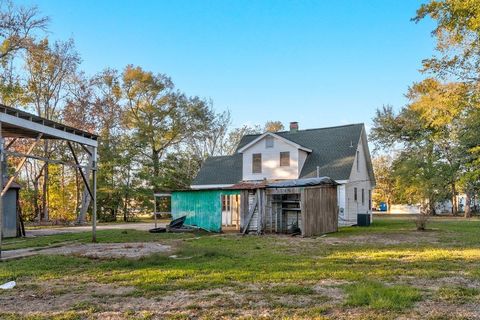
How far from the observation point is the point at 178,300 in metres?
5.21

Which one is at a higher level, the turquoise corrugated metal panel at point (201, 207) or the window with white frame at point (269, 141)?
the window with white frame at point (269, 141)

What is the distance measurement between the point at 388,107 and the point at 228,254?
111 feet

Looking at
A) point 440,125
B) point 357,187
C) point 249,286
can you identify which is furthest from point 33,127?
point 357,187

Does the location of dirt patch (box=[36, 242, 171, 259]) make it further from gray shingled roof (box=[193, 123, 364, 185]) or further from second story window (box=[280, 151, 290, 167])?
second story window (box=[280, 151, 290, 167])

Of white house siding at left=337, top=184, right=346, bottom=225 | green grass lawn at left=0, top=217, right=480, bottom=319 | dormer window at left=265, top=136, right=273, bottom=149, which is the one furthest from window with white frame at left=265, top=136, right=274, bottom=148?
green grass lawn at left=0, top=217, right=480, bottom=319

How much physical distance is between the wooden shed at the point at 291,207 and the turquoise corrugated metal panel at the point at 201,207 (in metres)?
1.18

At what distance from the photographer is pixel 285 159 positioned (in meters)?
23.5

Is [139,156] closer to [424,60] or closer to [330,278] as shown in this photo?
[424,60]

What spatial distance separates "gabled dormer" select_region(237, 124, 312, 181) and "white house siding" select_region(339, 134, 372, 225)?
2933 millimetres

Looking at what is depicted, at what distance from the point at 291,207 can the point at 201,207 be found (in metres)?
4.01

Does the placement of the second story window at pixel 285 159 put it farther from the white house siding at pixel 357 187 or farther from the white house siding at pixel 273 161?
the white house siding at pixel 357 187

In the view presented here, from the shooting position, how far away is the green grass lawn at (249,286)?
4688mm

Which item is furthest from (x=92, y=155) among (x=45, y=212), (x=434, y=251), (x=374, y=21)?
(x=45, y=212)

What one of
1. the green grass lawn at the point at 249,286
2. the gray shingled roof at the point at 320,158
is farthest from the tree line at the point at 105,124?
the green grass lawn at the point at 249,286
